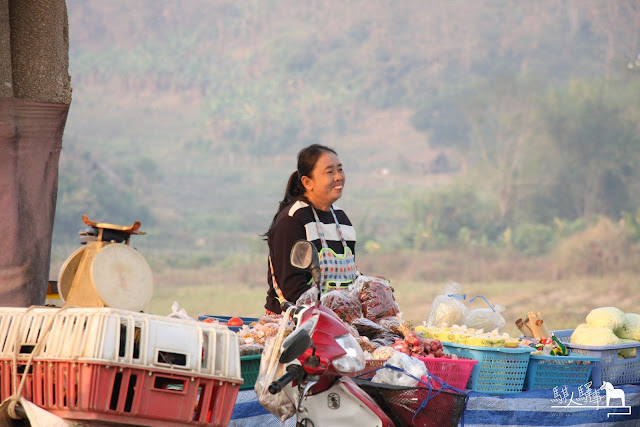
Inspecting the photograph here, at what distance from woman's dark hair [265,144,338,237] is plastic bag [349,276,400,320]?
747 millimetres

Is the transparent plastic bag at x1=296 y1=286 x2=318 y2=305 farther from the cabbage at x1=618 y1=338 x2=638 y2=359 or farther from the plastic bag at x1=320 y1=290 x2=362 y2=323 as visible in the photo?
the cabbage at x1=618 y1=338 x2=638 y2=359

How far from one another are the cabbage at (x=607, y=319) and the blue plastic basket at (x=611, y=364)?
15cm

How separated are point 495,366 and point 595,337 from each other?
84cm

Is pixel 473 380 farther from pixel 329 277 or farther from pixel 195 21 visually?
pixel 195 21

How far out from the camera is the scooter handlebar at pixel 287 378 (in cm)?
262

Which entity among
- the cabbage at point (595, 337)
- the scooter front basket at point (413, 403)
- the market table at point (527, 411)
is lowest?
the market table at point (527, 411)

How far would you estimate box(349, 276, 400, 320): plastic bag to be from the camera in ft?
13.8

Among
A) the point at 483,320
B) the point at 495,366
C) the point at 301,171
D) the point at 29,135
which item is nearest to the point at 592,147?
the point at 301,171

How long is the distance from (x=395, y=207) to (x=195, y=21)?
564cm

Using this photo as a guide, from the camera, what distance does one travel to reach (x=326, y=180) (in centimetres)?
474

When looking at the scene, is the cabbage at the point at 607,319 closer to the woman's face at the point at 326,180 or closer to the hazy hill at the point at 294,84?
the woman's face at the point at 326,180

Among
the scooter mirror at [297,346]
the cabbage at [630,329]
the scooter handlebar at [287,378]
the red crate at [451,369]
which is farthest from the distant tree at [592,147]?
the scooter mirror at [297,346]

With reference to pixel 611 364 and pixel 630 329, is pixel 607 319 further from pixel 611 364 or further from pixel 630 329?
pixel 611 364

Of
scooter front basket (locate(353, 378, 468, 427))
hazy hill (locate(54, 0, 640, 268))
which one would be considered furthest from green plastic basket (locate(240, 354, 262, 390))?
hazy hill (locate(54, 0, 640, 268))
